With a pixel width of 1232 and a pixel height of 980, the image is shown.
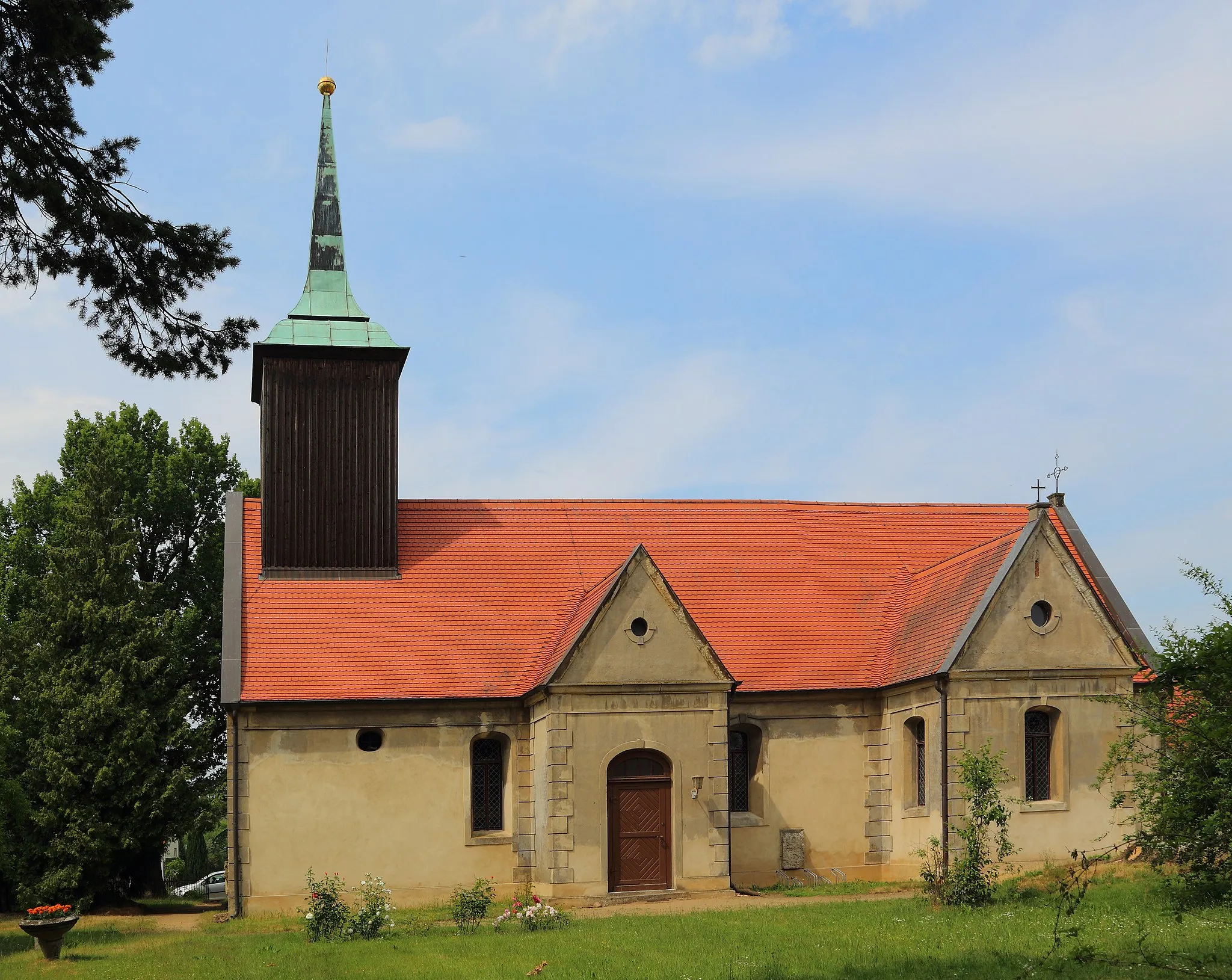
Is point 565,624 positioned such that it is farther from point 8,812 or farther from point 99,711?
point 8,812

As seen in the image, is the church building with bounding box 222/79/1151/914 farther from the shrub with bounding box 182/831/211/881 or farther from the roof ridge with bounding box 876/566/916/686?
the shrub with bounding box 182/831/211/881

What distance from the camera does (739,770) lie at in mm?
27734

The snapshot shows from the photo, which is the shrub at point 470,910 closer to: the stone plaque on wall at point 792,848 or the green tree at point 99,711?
the stone plaque on wall at point 792,848

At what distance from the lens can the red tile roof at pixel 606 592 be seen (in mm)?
26609

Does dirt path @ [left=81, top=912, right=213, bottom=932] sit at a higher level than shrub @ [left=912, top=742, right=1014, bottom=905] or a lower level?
lower

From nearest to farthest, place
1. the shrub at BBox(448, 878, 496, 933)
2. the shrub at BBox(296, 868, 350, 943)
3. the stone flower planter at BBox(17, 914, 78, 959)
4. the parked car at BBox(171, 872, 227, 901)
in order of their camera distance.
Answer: the stone flower planter at BBox(17, 914, 78, 959) → the shrub at BBox(296, 868, 350, 943) → the shrub at BBox(448, 878, 496, 933) → the parked car at BBox(171, 872, 227, 901)

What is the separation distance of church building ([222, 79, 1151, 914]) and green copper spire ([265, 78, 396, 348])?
56 millimetres

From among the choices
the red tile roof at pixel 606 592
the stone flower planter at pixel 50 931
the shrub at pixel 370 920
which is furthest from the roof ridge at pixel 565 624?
the stone flower planter at pixel 50 931

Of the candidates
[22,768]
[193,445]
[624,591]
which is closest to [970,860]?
[624,591]

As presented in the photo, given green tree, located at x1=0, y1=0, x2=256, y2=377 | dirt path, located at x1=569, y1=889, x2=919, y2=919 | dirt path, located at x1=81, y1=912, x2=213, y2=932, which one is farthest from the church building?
green tree, located at x1=0, y1=0, x2=256, y2=377

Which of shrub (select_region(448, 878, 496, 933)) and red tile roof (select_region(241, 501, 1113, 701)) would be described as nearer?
shrub (select_region(448, 878, 496, 933))

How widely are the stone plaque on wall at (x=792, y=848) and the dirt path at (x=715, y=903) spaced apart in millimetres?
1985

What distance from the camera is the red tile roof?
26.6 m

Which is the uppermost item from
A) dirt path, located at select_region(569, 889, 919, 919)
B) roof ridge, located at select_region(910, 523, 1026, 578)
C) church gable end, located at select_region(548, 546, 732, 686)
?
roof ridge, located at select_region(910, 523, 1026, 578)
